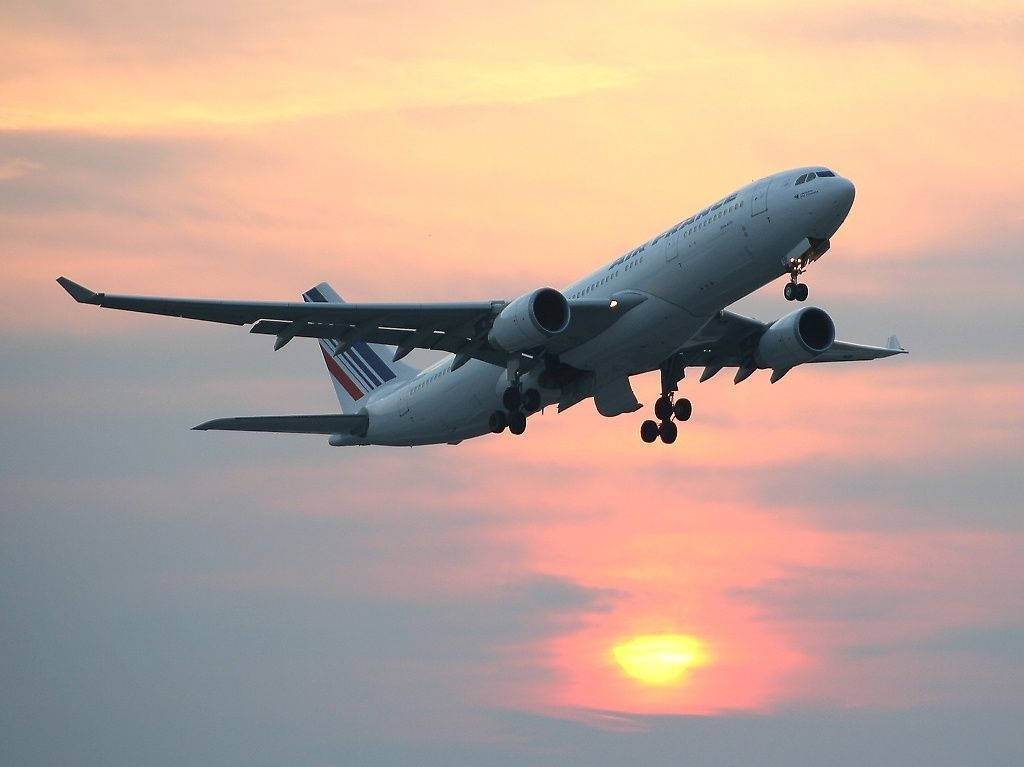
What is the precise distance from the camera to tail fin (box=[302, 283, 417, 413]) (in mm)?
56969

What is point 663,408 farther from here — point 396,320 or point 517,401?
point 396,320

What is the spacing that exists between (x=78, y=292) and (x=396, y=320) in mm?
9345

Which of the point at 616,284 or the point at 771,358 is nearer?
the point at 616,284

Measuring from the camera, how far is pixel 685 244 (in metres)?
43.6

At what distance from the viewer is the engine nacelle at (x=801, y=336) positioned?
49.1m

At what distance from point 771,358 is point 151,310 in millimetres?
18212

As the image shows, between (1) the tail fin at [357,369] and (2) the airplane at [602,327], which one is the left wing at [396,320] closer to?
(2) the airplane at [602,327]

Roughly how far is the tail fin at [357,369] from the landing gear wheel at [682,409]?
9419 mm

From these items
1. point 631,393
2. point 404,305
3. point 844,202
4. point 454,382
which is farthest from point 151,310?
point 844,202

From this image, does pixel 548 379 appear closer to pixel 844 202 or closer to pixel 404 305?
pixel 404 305

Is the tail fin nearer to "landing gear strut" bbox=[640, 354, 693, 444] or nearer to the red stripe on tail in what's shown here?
the red stripe on tail

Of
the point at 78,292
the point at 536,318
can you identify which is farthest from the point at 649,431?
the point at 78,292

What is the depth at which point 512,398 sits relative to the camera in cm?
4769

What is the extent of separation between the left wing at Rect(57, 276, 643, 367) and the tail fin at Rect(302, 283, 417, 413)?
805 centimetres
